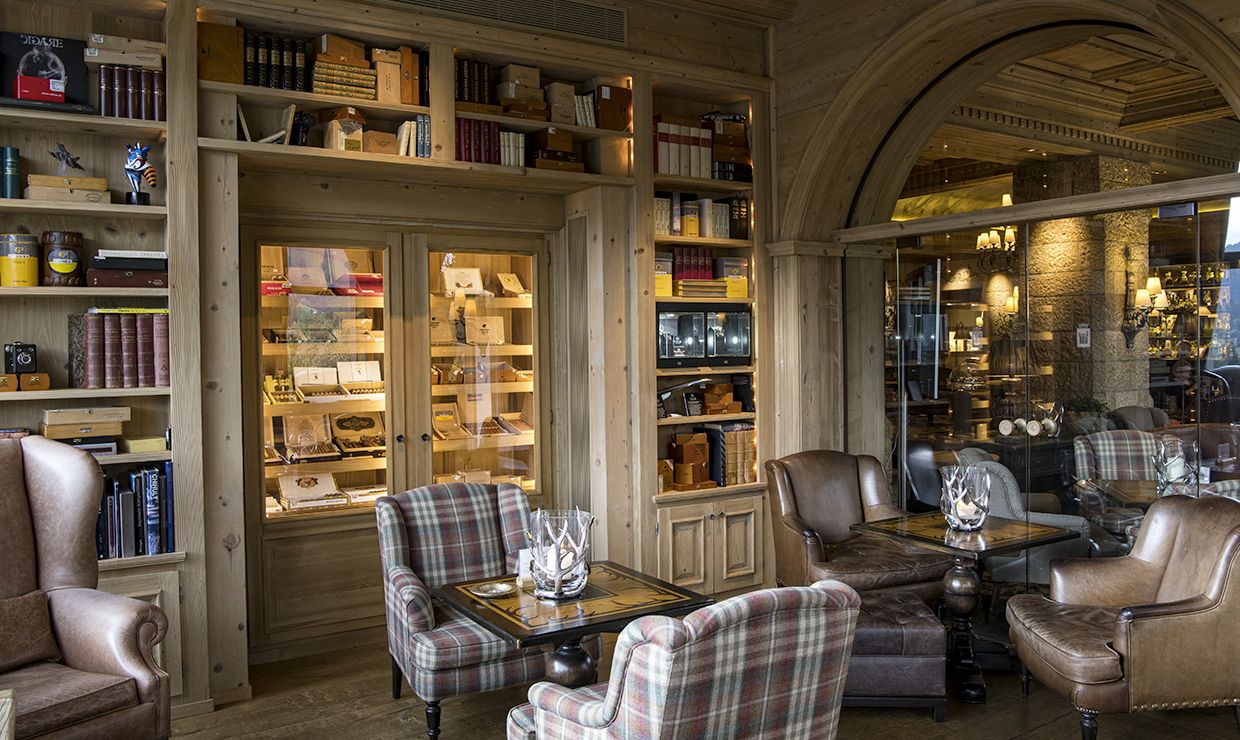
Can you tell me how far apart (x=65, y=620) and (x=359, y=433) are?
81.1 inches

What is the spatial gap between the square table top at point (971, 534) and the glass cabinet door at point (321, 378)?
2.71 metres

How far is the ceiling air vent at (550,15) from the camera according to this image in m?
5.08

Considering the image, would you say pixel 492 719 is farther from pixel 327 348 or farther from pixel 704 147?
pixel 704 147

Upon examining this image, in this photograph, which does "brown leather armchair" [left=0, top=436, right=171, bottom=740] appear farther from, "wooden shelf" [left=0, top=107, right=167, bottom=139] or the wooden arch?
the wooden arch

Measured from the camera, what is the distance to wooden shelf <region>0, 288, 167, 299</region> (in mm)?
4102

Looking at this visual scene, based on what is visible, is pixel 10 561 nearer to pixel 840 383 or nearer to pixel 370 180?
pixel 370 180

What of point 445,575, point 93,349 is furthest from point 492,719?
point 93,349

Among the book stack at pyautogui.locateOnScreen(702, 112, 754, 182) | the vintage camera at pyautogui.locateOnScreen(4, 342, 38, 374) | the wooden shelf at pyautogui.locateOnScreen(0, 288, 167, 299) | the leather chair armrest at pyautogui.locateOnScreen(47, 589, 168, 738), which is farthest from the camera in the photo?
the book stack at pyautogui.locateOnScreen(702, 112, 754, 182)

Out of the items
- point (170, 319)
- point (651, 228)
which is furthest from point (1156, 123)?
point (170, 319)

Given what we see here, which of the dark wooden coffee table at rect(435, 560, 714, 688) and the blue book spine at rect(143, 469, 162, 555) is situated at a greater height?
the blue book spine at rect(143, 469, 162, 555)

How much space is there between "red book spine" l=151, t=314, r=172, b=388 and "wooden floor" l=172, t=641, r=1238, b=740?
150 centimetres

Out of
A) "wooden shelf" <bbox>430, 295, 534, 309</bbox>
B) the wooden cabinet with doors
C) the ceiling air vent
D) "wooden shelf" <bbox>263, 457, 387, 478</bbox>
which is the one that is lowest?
the wooden cabinet with doors

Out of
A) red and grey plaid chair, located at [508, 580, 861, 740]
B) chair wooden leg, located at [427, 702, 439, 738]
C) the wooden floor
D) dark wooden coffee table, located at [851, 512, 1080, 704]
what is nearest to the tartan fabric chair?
chair wooden leg, located at [427, 702, 439, 738]

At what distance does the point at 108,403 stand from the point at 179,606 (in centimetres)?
99
